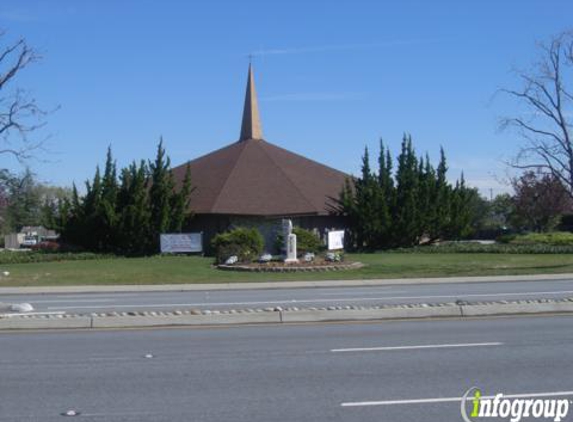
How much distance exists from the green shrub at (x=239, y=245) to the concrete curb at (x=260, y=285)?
766cm

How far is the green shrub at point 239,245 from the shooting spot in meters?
34.5

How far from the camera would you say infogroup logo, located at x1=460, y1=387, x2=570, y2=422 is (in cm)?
736

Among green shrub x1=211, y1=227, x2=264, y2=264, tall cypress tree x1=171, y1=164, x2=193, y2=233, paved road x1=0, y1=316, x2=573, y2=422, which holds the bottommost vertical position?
paved road x1=0, y1=316, x2=573, y2=422

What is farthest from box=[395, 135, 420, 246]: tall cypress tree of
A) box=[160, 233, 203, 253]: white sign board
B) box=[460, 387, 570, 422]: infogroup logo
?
box=[460, 387, 570, 422]: infogroup logo

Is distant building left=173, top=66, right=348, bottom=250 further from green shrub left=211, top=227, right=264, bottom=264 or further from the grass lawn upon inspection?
green shrub left=211, top=227, right=264, bottom=264

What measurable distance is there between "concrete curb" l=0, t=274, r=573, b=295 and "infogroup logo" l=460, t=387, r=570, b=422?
1741 cm

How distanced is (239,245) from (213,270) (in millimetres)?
2983

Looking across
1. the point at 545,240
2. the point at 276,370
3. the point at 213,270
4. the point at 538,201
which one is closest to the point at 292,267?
the point at 213,270

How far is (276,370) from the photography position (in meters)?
9.56

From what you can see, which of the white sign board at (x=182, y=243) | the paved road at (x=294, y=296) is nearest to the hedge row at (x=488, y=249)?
the white sign board at (x=182, y=243)

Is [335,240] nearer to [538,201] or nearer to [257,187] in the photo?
[257,187]

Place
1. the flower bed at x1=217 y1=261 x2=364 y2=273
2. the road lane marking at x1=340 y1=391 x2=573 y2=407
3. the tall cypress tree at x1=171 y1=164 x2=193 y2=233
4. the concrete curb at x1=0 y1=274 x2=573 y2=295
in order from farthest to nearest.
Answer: the tall cypress tree at x1=171 y1=164 x2=193 y2=233 → the flower bed at x1=217 y1=261 x2=364 y2=273 → the concrete curb at x1=0 y1=274 x2=573 y2=295 → the road lane marking at x1=340 y1=391 x2=573 y2=407

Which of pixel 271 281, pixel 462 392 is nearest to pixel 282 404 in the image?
pixel 462 392

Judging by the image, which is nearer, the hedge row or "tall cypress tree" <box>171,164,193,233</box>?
"tall cypress tree" <box>171,164,193,233</box>
